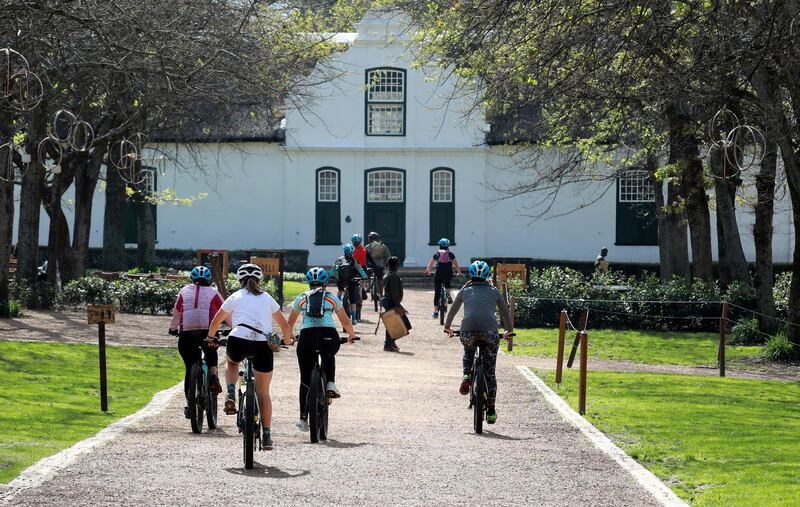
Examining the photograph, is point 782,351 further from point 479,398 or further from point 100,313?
point 100,313

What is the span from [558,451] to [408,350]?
36.7 ft

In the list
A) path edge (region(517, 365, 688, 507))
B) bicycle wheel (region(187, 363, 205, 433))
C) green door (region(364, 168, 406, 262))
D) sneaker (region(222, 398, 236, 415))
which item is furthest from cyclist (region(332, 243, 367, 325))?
green door (region(364, 168, 406, 262))

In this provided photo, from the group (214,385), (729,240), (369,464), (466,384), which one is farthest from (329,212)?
(369,464)

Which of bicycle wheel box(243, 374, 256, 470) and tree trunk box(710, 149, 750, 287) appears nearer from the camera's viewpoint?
bicycle wheel box(243, 374, 256, 470)

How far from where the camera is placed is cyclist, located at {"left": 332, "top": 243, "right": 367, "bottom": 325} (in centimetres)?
2589

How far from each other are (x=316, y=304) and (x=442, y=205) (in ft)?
109

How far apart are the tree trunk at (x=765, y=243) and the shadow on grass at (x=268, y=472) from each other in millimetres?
17029

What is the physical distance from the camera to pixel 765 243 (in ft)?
85.4

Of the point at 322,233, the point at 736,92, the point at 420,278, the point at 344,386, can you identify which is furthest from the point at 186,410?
the point at 322,233

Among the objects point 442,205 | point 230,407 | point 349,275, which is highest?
point 442,205

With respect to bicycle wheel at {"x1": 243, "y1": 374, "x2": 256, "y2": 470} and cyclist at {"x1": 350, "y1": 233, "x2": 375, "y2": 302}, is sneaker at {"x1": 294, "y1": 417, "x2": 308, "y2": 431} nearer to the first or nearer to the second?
bicycle wheel at {"x1": 243, "y1": 374, "x2": 256, "y2": 470}

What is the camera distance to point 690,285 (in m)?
29.5

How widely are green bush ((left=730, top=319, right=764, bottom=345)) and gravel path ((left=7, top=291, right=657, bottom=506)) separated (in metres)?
10.7

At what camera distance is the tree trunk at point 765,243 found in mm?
25953
